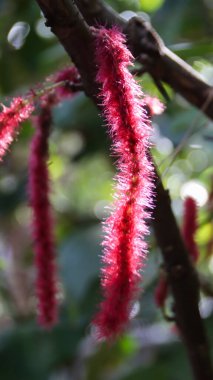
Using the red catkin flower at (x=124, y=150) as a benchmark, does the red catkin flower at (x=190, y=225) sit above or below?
below

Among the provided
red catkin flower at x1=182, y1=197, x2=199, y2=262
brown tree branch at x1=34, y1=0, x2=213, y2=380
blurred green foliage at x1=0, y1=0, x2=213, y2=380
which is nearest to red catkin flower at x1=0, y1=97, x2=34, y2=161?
brown tree branch at x1=34, y1=0, x2=213, y2=380

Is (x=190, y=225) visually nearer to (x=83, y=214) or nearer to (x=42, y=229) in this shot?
(x=42, y=229)

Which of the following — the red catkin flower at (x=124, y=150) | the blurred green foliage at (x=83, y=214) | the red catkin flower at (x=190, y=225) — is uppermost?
the red catkin flower at (x=124, y=150)

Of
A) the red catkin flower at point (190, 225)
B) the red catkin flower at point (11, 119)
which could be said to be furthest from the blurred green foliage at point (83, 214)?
the red catkin flower at point (11, 119)

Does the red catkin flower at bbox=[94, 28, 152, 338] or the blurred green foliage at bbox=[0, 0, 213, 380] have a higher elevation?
the red catkin flower at bbox=[94, 28, 152, 338]

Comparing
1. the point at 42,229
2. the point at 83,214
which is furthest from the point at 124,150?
the point at 83,214

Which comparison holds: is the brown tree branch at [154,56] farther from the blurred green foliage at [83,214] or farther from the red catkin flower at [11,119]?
the blurred green foliage at [83,214]

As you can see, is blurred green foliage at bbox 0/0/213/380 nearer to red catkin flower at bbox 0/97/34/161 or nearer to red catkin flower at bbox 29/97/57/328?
red catkin flower at bbox 29/97/57/328
